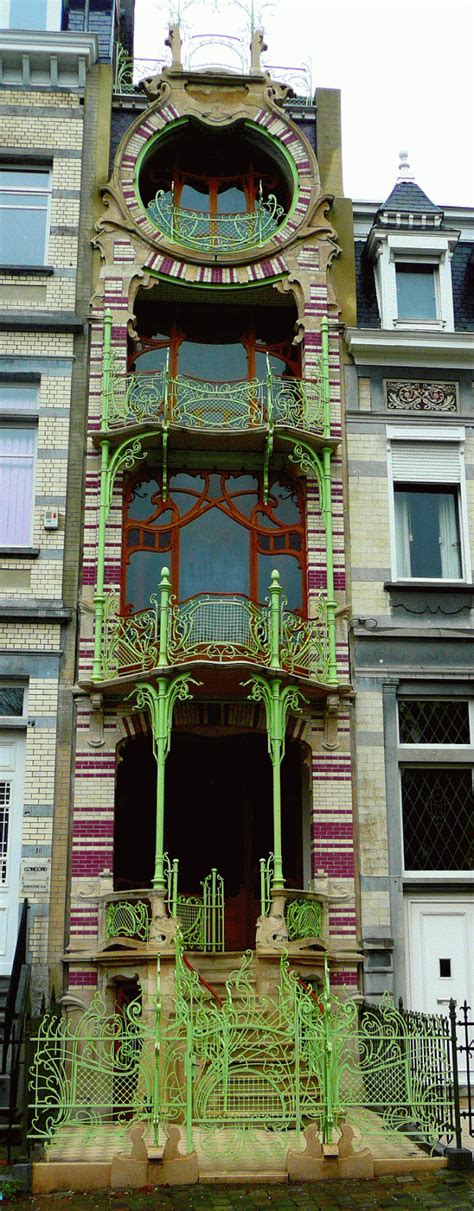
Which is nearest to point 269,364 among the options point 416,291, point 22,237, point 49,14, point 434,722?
point 416,291

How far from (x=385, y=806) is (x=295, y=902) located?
2037 millimetres

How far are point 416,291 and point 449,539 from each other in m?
4.05

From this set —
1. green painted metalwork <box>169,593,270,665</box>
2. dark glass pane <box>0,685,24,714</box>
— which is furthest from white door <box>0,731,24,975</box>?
green painted metalwork <box>169,593,270,665</box>

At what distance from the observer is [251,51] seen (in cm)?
A: 1962

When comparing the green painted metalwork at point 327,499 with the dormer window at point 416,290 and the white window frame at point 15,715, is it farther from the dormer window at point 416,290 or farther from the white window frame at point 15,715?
the white window frame at point 15,715

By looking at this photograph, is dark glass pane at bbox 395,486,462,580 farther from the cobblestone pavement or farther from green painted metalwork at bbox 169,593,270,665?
the cobblestone pavement

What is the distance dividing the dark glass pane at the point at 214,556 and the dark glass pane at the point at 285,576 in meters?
0.22

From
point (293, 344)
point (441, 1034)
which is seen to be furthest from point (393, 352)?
point (441, 1034)

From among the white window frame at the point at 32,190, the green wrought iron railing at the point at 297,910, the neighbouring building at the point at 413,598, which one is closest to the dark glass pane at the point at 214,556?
the neighbouring building at the point at 413,598

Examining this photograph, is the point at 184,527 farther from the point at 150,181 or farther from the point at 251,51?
the point at 251,51

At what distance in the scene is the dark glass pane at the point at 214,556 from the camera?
1767 cm

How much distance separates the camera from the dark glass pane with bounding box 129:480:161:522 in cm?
1792

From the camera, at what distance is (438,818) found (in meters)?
17.0

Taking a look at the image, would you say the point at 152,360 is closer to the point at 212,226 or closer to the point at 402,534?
the point at 212,226
